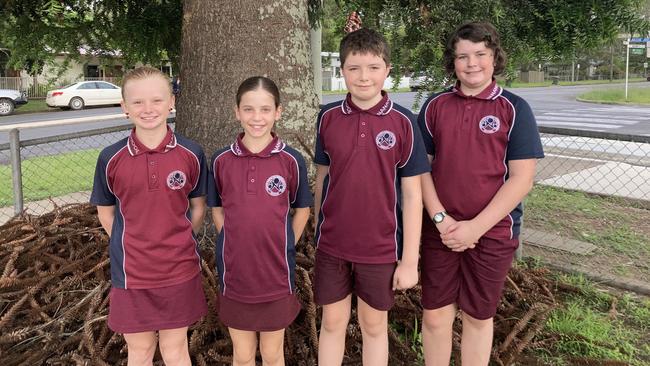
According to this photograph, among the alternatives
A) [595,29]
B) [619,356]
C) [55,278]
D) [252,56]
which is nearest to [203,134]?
[252,56]

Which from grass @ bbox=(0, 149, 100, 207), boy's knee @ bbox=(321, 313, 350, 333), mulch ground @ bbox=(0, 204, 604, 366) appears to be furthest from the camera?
grass @ bbox=(0, 149, 100, 207)

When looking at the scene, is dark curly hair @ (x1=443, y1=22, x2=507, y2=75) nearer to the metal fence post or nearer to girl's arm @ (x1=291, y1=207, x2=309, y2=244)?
girl's arm @ (x1=291, y1=207, x2=309, y2=244)

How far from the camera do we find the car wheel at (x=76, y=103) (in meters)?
26.2

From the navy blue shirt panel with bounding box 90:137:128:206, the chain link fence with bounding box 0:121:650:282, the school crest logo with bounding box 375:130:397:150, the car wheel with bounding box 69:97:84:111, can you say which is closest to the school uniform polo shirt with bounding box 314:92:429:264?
the school crest logo with bounding box 375:130:397:150

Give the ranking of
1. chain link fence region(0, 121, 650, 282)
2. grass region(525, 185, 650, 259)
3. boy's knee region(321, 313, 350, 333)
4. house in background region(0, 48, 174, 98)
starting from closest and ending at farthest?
boy's knee region(321, 313, 350, 333) → house in background region(0, 48, 174, 98) → chain link fence region(0, 121, 650, 282) → grass region(525, 185, 650, 259)

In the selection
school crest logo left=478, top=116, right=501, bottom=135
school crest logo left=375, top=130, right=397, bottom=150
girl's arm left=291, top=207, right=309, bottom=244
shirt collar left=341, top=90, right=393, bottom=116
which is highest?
shirt collar left=341, top=90, right=393, bottom=116

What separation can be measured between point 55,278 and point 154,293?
1339 millimetres

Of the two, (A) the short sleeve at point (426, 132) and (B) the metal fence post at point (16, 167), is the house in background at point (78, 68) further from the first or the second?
(A) the short sleeve at point (426, 132)

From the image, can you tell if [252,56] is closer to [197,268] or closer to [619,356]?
[197,268]

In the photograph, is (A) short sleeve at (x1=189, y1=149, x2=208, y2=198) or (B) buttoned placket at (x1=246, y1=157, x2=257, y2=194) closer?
(B) buttoned placket at (x1=246, y1=157, x2=257, y2=194)

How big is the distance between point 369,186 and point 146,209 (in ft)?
3.09

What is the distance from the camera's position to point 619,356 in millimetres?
3279

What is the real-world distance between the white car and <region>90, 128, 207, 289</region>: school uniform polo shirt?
80.5 ft

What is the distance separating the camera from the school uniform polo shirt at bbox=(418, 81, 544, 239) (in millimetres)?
2488
